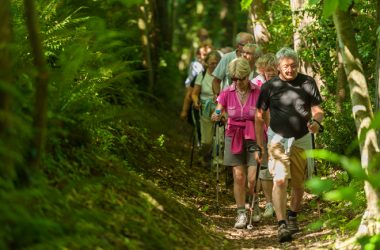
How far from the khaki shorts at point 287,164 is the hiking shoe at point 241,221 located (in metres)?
0.81

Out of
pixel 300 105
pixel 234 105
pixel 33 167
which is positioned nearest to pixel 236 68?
pixel 234 105

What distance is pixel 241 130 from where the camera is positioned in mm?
10344

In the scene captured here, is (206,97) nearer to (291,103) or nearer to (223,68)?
(223,68)

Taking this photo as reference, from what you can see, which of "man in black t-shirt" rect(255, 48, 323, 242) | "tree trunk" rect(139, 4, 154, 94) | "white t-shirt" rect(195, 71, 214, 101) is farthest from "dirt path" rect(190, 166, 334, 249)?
"tree trunk" rect(139, 4, 154, 94)

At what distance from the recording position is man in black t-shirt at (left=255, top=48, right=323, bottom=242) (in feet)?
30.6

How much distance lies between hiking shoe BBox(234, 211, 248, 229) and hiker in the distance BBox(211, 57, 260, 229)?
41mm

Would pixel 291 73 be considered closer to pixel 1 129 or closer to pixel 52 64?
pixel 52 64

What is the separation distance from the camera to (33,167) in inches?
238

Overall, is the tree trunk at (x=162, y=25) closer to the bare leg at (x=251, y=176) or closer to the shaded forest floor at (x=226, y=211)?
the shaded forest floor at (x=226, y=211)

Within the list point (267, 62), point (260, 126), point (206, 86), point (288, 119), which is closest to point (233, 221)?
point (260, 126)

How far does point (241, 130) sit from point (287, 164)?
1.18 m

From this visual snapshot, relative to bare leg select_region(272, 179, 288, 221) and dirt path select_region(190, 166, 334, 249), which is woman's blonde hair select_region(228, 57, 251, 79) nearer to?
bare leg select_region(272, 179, 288, 221)

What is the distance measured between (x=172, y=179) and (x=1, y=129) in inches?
291

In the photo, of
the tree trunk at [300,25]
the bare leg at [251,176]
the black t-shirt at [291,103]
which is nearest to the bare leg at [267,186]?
the bare leg at [251,176]
